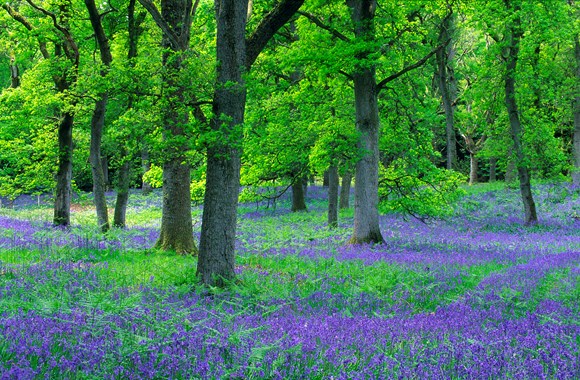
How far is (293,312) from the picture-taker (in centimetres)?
702

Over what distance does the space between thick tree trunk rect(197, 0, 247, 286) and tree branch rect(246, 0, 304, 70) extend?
26 cm

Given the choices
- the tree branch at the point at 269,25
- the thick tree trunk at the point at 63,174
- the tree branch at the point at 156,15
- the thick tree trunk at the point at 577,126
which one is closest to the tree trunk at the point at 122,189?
the thick tree trunk at the point at 63,174

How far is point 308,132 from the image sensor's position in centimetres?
1775

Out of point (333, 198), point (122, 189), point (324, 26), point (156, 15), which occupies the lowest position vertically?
point (333, 198)

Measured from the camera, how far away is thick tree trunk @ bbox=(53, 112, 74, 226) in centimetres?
1905

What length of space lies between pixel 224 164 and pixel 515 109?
16.1m

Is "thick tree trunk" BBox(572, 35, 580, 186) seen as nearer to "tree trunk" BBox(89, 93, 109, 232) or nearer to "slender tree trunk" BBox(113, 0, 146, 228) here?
"slender tree trunk" BBox(113, 0, 146, 228)

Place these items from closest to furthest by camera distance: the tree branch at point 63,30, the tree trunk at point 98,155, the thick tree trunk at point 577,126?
the tree branch at point 63,30
the tree trunk at point 98,155
the thick tree trunk at point 577,126

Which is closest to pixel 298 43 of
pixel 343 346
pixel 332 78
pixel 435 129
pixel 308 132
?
pixel 332 78

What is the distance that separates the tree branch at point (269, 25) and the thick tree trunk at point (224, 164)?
264mm

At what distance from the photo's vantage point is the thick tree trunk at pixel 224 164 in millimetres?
8391

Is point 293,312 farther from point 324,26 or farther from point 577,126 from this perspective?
point 577,126

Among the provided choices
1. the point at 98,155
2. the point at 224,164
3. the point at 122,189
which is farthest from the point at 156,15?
the point at 122,189

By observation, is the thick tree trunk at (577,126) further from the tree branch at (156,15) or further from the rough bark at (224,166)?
the tree branch at (156,15)
